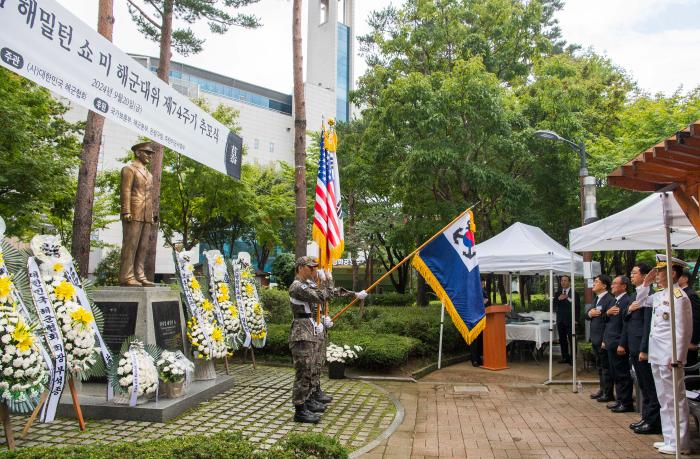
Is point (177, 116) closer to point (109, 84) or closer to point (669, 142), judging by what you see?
point (109, 84)

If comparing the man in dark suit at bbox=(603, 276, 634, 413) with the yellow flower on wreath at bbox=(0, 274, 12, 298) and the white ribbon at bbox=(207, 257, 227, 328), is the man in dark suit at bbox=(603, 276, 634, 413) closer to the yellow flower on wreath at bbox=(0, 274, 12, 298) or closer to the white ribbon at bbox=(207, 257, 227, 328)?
the white ribbon at bbox=(207, 257, 227, 328)

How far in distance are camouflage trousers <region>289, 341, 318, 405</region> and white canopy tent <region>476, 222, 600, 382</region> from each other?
614 cm

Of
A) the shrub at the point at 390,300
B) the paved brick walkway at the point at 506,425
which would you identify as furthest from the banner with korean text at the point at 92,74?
the shrub at the point at 390,300

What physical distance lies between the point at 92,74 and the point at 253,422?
4.38m

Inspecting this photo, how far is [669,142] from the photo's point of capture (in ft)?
12.9

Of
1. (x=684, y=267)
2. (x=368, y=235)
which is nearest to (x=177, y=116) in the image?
(x=684, y=267)

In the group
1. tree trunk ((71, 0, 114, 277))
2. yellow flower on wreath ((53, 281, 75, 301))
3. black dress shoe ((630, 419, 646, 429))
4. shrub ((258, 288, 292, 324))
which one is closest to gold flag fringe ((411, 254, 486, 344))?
black dress shoe ((630, 419, 646, 429))

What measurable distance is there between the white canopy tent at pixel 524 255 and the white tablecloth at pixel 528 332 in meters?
1.06

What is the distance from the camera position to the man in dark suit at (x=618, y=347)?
739 centimetres

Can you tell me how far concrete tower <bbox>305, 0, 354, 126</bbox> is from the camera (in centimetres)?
6638

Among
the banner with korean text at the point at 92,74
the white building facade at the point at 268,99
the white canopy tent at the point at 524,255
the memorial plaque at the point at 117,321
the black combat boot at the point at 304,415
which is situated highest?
the white building facade at the point at 268,99

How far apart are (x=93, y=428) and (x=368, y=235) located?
1749cm

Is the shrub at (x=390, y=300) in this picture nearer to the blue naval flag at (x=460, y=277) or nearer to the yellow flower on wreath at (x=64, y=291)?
the blue naval flag at (x=460, y=277)

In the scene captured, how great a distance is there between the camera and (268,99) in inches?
2227
